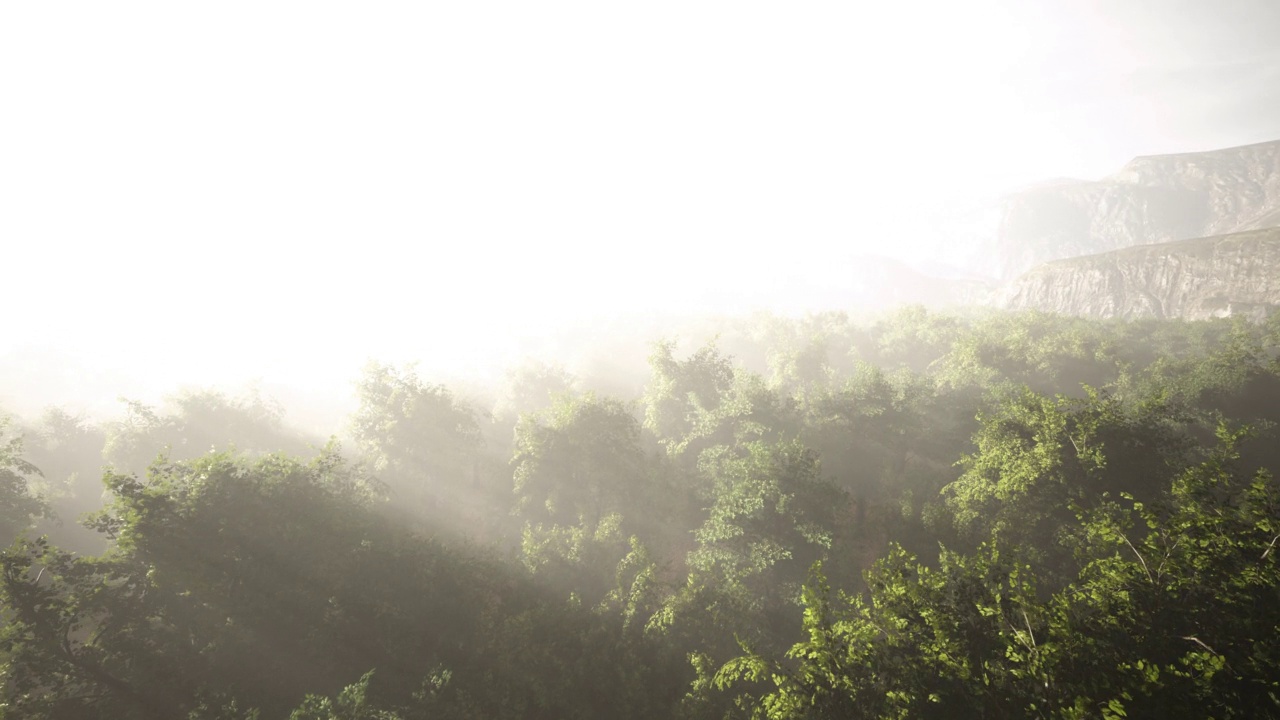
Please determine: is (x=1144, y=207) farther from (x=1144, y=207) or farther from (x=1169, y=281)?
(x=1169, y=281)

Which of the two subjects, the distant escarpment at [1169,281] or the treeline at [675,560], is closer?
the treeline at [675,560]

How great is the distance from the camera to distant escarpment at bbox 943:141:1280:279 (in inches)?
4894

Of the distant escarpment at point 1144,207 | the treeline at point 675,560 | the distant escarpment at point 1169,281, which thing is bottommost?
the treeline at point 675,560

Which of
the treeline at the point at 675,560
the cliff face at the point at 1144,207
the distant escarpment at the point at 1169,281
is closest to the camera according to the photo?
the treeline at the point at 675,560

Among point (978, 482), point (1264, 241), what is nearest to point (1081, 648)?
point (978, 482)

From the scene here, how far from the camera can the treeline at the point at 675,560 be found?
11148 mm

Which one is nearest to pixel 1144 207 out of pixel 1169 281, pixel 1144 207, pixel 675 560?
pixel 1144 207

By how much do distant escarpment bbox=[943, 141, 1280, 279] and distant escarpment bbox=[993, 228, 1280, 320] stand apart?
4225 cm

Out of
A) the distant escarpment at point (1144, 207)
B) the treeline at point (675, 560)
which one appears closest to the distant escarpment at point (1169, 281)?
the treeline at point (675, 560)

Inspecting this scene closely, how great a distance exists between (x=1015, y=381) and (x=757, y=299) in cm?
14376

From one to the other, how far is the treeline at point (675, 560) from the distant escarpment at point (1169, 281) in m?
36.1

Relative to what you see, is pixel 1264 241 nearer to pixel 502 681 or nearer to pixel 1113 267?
pixel 1113 267

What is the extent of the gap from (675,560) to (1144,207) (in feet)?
760

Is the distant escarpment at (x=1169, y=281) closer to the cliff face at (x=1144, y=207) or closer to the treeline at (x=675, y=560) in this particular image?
the treeline at (x=675, y=560)
